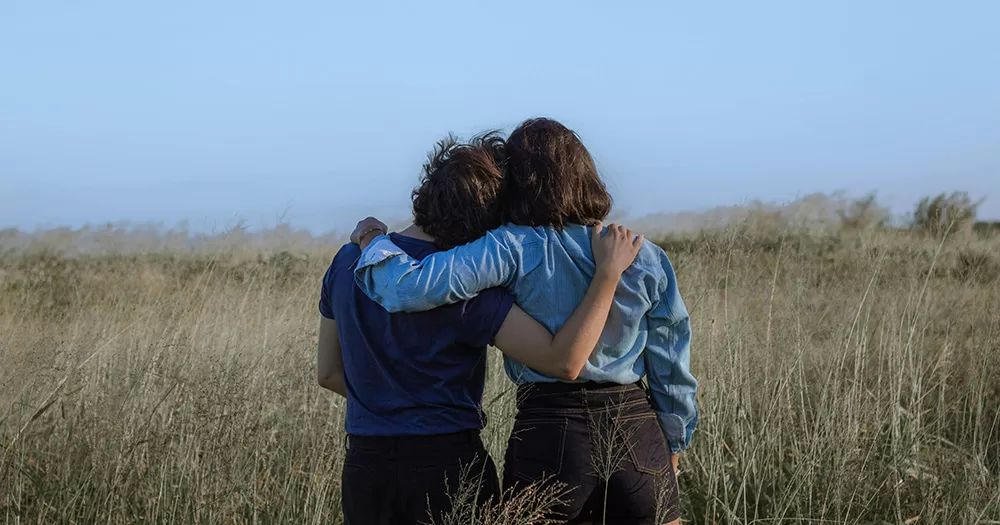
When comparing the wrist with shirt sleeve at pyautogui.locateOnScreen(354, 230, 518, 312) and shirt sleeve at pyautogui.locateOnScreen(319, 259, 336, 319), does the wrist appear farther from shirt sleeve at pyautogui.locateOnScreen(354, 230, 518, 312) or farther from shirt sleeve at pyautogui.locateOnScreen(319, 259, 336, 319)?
shirt sleeve at pyautogui.locateOnScreen(319, 259, 336, 319)

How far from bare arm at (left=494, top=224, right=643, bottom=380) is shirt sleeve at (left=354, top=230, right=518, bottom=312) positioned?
13 centimetres

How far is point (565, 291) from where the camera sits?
7.66 feet

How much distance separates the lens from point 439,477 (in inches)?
91.0

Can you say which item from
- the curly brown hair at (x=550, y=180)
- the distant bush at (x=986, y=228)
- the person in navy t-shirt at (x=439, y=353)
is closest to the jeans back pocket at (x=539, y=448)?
the person in navy t-shirt at (x=439, y=353)

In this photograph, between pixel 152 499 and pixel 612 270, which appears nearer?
pixel 612 270

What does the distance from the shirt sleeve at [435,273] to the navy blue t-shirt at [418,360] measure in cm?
6

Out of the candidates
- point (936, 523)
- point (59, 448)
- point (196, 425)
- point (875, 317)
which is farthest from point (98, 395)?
point (875, 317)

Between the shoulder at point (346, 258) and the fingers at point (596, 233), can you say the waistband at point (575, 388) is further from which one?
the shoulder at point (346, 258)

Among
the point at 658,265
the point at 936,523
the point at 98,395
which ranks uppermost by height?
the point at 658,265

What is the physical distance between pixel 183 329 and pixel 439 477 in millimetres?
3112

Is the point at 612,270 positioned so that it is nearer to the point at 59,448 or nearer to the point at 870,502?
the point at 870,502

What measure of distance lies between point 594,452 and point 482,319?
0.44m

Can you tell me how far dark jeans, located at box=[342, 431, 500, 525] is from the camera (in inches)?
90.7

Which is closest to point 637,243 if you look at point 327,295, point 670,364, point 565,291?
point 565,291
